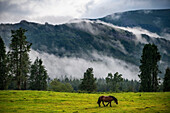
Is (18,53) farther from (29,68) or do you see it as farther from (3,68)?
(3,68)

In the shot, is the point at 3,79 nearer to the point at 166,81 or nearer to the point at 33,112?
the point at 33,112

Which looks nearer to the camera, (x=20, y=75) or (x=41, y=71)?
(x=20, y=75)

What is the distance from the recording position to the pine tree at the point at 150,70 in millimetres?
59406

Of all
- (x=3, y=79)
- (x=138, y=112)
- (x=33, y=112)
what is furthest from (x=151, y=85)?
(x=3, y=79)

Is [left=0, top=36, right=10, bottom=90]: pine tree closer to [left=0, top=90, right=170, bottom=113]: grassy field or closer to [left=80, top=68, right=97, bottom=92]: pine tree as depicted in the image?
[left=0, top=90, right=170, bottom=113]: grassy field

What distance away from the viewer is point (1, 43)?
196ft

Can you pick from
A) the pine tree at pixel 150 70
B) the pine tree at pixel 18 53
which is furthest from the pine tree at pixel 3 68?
the pine tree at pixel 150 70

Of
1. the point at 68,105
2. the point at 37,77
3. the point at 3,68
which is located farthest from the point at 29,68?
the point at 68,105

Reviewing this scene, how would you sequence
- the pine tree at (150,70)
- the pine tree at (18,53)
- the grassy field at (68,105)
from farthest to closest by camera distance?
the pine tree at (150,70) < the pine tree at (18,53) < the grassy field at (68,105)

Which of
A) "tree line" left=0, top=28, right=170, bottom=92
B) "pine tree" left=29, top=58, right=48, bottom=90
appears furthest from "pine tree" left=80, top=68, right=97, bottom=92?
"pine tree" left=29, top=58, right=48, bottom=90

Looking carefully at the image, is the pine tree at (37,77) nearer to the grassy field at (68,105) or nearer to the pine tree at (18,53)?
the pine tree at (18,53)

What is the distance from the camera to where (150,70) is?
59.9 m

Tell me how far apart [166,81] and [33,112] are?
5678 cm

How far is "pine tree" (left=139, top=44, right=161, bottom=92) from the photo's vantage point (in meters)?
59.4
